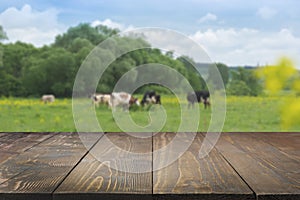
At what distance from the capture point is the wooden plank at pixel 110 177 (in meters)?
0.58

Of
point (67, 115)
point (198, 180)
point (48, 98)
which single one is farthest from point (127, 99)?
point (198, 180)

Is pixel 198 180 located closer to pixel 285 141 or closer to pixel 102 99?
pixel 285 141

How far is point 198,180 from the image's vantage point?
68 centimetres

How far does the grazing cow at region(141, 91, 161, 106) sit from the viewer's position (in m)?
3.71

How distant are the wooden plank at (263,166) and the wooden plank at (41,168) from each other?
0.33m

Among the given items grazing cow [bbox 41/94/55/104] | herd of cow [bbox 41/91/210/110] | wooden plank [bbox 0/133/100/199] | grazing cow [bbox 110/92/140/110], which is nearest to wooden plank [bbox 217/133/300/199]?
wooden plank [bbox 0/133/100/199]

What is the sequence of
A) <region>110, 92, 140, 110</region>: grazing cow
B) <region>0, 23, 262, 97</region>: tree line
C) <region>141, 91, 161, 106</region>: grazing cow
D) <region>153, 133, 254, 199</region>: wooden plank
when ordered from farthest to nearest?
<region>141, 91, 161, 106</region>: grazing cow, <region>0, 23, 262, 97</region>: tree line, <region>110, 92, 140, 110</region>: grazing cow, <region>153, 133, 254, 199</region>: wooden plank

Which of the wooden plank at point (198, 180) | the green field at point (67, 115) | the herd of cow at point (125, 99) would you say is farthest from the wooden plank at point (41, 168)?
the green field at point (67, 115)

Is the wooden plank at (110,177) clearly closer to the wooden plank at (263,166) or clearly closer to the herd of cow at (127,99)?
the wooden plank at (263,166)

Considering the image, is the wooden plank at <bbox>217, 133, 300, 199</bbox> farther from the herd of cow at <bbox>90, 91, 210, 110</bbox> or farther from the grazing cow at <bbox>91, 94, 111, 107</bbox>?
the grazing cow at <bbox>91, 94, 111, 107</bbox>

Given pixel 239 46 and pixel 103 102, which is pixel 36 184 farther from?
pixel 239 46

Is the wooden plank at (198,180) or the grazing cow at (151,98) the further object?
the grazing cow at (151,98)

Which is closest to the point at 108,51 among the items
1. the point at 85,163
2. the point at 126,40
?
the point at 126,40

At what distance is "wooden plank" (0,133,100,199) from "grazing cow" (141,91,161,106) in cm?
250
